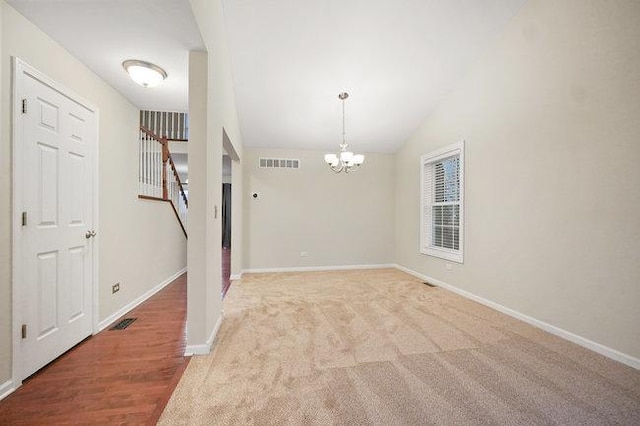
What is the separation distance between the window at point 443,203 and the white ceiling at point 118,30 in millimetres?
3759

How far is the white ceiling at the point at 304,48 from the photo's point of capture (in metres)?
1.91

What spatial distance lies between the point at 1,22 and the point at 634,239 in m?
4.71

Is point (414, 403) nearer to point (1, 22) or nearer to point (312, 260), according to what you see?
point (1, 22)

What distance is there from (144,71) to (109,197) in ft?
4.54

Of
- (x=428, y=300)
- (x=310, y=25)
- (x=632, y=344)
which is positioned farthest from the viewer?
(x=428, y=300)

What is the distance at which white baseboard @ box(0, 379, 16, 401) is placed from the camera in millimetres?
1709

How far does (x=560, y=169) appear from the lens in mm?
2719

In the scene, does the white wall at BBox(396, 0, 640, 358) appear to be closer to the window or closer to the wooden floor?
the window

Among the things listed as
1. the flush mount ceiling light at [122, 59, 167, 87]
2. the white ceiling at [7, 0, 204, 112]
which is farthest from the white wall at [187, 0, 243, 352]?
the flush mount ceiling light at [122, 59, 167, 87]

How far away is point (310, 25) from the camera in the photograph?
3.11m

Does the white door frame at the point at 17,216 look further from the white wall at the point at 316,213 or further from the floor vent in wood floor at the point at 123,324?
the white wall at the point at 316,213

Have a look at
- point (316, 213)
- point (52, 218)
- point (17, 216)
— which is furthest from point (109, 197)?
point (316, 213)

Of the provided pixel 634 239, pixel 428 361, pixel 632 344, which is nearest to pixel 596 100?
pixel 634 239

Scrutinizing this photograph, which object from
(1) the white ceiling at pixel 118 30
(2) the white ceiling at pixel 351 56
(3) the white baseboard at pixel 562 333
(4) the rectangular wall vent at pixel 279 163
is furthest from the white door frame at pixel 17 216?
(3) the white baseboard at pixel 562 333
